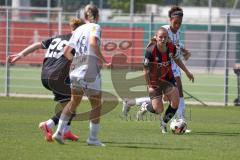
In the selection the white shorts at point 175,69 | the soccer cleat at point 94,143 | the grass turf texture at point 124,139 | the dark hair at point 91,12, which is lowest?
the grass turf texture at point 124,139

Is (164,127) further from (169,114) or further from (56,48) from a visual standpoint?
(56,48)

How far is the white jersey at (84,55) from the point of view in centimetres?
1149

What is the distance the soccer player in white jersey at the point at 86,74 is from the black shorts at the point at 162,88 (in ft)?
8.47

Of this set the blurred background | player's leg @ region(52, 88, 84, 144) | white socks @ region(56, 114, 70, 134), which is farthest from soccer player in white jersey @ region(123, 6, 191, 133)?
the blurred background

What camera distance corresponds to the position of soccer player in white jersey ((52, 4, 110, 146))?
1150 cm

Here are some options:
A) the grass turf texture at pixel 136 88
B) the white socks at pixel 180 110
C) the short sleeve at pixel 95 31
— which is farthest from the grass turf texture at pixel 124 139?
the grass turf texture at pixel 136 88

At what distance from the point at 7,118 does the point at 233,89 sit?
44.6 feet

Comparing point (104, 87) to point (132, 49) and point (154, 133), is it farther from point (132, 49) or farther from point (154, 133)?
point (154, 133)

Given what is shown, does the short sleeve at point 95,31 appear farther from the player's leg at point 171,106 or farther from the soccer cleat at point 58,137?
the player's leg at point 171,106

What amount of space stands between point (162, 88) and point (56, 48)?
2.44m

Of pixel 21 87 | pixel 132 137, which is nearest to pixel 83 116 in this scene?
pixel 132 137

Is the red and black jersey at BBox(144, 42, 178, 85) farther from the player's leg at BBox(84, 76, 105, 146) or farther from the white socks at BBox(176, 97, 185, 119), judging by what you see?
the player's leg at BBox(84, 76, 105, 146)

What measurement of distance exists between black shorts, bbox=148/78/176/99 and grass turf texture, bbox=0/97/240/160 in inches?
27.1

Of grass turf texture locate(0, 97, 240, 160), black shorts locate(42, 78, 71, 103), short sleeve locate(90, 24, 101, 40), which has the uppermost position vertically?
short sleeve locate(90, 24, 101, 40)
